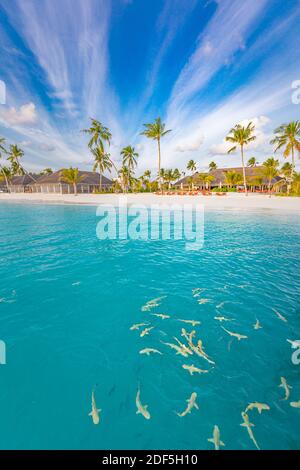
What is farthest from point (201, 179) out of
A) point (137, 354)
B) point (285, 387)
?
point (285, 387)

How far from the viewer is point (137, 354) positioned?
11.9ft

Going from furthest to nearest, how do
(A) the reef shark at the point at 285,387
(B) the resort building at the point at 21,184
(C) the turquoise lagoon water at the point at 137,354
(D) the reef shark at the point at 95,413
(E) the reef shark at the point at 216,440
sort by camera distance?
1. (B) the resort building at the point at 21,184
2. (A) the reef shark at the point at 285,387
3. (D) the reef shark at the point at 95,413
4. (C) the turquoise lagoon water at the point at 137,354
5. (E) the reef shark at the point at 216,440

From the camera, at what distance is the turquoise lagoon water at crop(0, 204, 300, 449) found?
2.48 meters

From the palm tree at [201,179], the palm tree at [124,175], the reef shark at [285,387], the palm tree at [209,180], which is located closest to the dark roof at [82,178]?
the palm tree at [124,175]

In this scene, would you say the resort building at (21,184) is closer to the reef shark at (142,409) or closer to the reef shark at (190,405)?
the reef shark at (142,409)

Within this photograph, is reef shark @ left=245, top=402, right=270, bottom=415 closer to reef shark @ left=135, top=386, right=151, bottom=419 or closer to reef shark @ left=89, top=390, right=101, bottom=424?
reef shark @ left=135, top=386, right=151, bottom=419

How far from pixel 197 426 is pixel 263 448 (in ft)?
2.43

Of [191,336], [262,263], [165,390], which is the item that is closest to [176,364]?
[165,390]

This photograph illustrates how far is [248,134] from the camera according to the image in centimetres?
3288

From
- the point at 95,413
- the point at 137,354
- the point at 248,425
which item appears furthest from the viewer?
the point at 137,354

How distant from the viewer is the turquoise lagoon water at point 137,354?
8.13 feet

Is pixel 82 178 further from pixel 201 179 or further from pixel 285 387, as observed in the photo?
pixel 285 387
